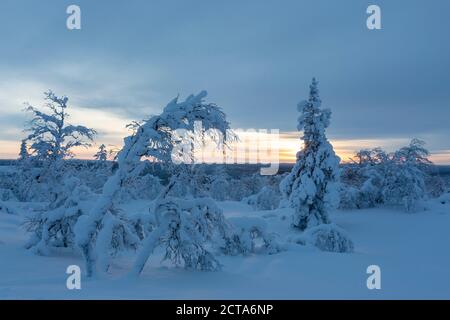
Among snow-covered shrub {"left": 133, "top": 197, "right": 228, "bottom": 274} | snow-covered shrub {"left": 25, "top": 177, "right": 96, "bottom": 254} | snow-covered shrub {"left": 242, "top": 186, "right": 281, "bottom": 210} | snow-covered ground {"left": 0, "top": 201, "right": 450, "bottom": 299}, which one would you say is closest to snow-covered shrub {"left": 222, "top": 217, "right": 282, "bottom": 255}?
snow-covered ground {"left": 0, "top": 201, "right": 450, "bottom": 299}

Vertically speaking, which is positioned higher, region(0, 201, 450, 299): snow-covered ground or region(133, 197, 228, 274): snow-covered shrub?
region(133, 197, 228, 274): snow-covered shrub

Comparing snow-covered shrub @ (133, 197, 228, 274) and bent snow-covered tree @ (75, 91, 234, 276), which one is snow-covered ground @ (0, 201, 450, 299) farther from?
bent snow-covered tree @ (75, 91, 234, 276)

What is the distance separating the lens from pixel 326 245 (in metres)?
22.2

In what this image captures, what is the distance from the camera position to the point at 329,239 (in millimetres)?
22234

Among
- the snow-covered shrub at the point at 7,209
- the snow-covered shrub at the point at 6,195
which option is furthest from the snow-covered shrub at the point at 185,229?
the snow-covered shrub at the point at 6,195

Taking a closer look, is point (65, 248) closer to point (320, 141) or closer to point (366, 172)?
point (320, 141)

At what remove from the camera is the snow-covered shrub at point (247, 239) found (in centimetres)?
1766

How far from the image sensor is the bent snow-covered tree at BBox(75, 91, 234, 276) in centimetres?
1099

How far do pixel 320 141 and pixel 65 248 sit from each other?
20503 millimetres

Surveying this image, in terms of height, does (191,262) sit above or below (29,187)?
below

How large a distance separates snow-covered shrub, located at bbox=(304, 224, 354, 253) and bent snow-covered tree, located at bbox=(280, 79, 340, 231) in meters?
9.03
